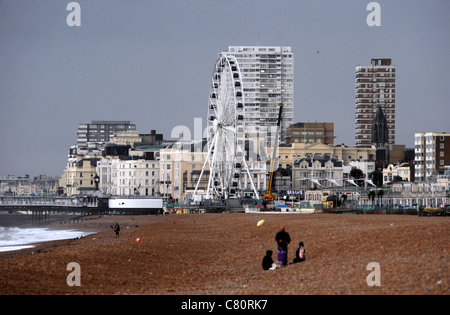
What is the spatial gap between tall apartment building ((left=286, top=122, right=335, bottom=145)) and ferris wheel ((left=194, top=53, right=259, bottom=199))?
87998 millimetres

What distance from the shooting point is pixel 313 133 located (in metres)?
188

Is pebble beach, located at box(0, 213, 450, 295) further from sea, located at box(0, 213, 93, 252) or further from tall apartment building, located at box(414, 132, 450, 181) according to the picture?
tall apartment building, located at box(414, 132, 450, 181)

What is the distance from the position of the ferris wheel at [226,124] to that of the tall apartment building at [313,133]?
87998 mm

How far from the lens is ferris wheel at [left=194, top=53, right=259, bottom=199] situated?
83.7 metres

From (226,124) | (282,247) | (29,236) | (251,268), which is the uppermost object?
(226,124)

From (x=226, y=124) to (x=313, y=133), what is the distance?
10173cm

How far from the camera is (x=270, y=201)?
93688mm

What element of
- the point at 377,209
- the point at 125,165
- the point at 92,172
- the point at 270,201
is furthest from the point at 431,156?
the point at 92,172

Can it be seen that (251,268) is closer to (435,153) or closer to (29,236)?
(29,236)

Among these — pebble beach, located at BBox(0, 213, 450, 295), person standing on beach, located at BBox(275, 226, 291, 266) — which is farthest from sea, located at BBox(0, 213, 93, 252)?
person standing on beach, located at BBox(275, 226, 291, 266)

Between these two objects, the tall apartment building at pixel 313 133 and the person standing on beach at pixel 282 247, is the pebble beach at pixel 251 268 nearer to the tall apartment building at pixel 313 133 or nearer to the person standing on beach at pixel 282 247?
the person standing on beach at pixel 282 247

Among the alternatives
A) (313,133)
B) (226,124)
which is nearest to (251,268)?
(226,124)
